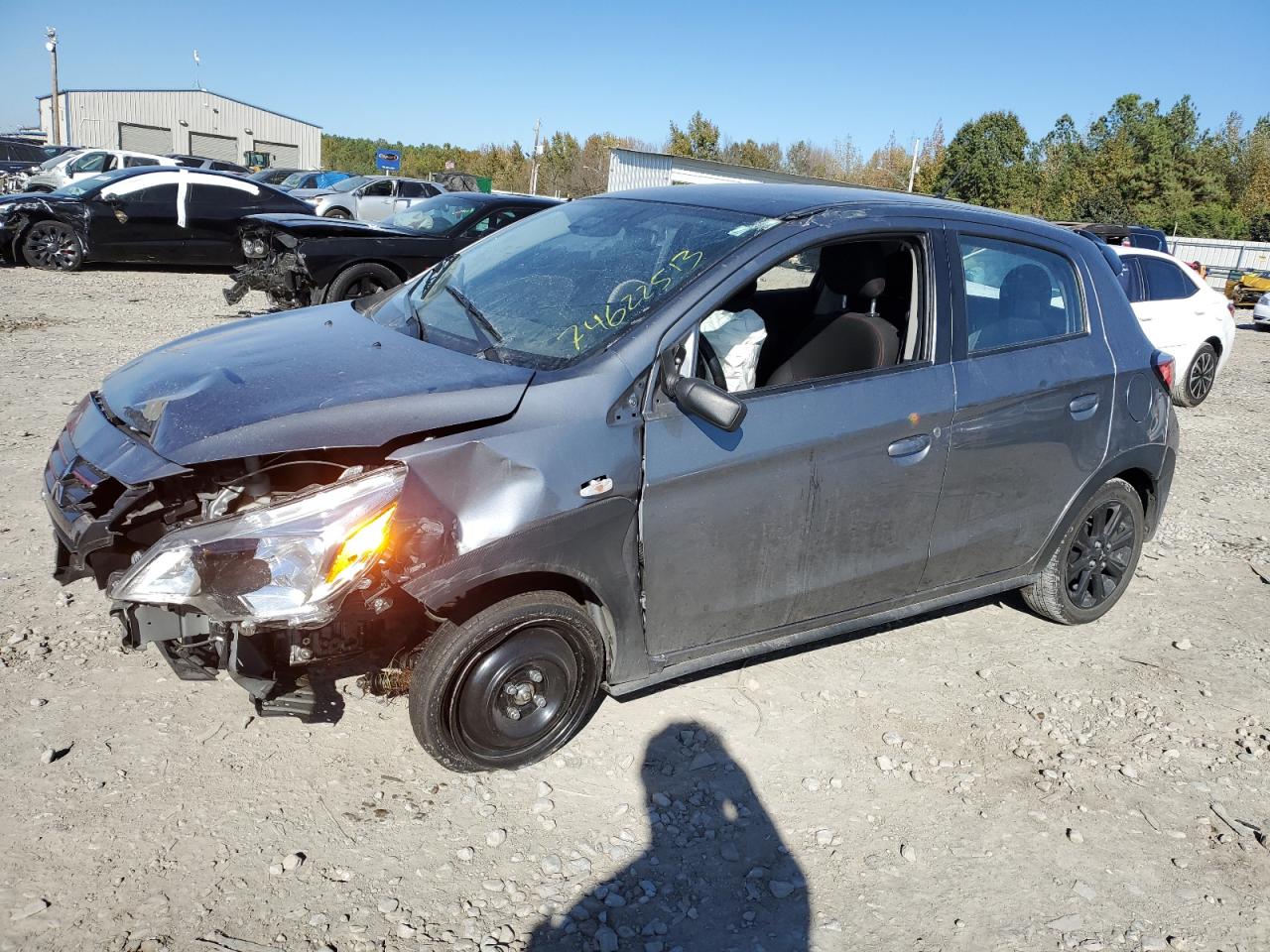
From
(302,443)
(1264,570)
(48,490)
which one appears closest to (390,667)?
(302,443)

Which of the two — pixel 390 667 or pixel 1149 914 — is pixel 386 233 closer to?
pixel 390 667

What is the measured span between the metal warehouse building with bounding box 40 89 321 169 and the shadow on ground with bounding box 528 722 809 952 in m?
58.1

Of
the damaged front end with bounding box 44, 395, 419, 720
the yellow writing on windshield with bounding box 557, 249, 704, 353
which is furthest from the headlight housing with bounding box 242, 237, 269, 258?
the yellow writing on windshield with bounding box 557, 249, 704, 353

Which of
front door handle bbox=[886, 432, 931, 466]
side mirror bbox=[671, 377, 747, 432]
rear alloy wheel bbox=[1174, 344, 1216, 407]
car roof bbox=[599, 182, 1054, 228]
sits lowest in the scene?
rear alloy wheel bbox=[1174, 344, 1216, 407]

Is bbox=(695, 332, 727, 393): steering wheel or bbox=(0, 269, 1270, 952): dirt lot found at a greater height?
bbox=(695, 332, 727, 393): steering wheel

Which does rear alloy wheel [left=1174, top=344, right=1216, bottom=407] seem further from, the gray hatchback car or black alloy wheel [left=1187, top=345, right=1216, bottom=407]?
the gray hatchback car

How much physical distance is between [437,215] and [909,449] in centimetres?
905

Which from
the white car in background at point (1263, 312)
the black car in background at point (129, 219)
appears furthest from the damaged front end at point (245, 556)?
the white car in background at point (1263, 312)

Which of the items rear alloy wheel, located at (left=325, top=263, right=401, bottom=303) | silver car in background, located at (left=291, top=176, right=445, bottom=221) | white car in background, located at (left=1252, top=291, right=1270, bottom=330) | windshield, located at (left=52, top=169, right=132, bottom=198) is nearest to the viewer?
rear alloy wheel, located at (left=325, top=263, right=401, bottom=303)

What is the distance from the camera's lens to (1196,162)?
5066cm

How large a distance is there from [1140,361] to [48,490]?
4.48m

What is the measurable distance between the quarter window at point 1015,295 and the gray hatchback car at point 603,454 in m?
0.01

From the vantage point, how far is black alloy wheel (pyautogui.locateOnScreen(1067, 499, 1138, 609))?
15.3 ft

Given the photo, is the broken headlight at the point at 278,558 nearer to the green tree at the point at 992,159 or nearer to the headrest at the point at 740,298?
the headrest at the point at 740,298
